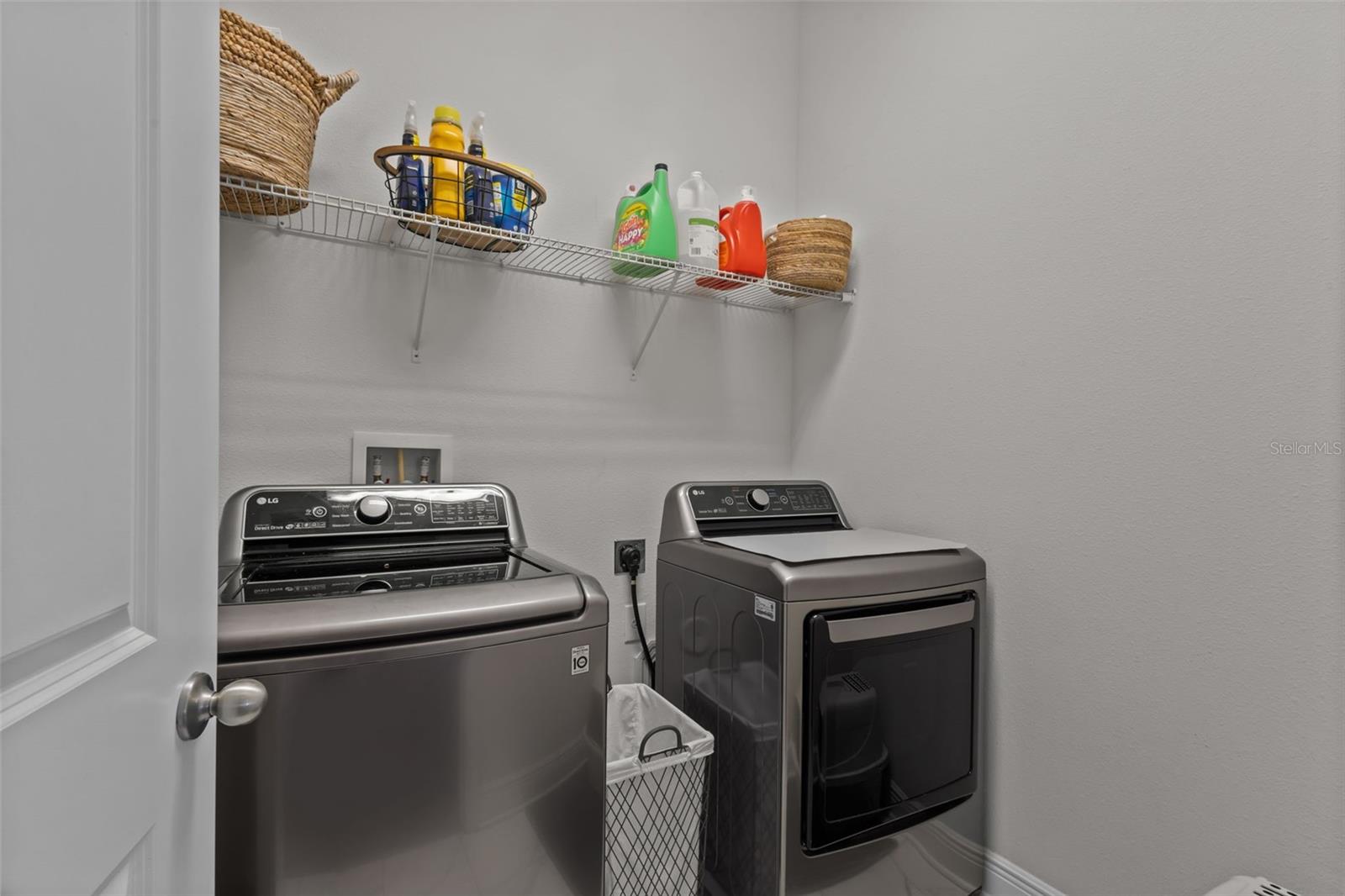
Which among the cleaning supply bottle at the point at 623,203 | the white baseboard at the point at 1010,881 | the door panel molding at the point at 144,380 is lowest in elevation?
the white baseboard at the point at 1010,881

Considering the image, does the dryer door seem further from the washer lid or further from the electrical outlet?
the electrical outlet

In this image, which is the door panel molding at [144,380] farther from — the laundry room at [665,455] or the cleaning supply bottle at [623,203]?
the cleaning supply bottle at [623,203]

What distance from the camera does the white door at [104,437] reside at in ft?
1.16

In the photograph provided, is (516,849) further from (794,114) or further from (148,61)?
(794,114)

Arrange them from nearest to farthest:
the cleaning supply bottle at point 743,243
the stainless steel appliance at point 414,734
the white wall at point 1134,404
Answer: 1. the stainless steel appliance at point 414,734
2. the white wall at point 1134,404
3. the cleaning supply bottle at point 743,243

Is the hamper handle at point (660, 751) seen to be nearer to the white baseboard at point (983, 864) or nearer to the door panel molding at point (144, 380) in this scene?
the white baseboard at point (983, 864)

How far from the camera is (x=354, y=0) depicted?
146cm

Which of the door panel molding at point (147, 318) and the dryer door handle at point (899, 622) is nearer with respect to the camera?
the door panel molding at point (147, 318)

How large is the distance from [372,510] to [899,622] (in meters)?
1.13

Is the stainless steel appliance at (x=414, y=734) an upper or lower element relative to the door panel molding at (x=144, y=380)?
lower

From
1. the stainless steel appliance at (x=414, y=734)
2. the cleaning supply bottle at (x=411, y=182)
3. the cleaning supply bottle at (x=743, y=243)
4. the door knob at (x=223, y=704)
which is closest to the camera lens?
the door knob at (x=223, y=704)

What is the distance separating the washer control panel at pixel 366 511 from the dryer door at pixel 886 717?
2.57ft

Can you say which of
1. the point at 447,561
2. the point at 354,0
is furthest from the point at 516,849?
the point at 354,0

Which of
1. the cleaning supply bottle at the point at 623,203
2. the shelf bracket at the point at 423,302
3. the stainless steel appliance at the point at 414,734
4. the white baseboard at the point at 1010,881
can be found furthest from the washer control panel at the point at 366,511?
the white baseboard at the point at 1010,881
